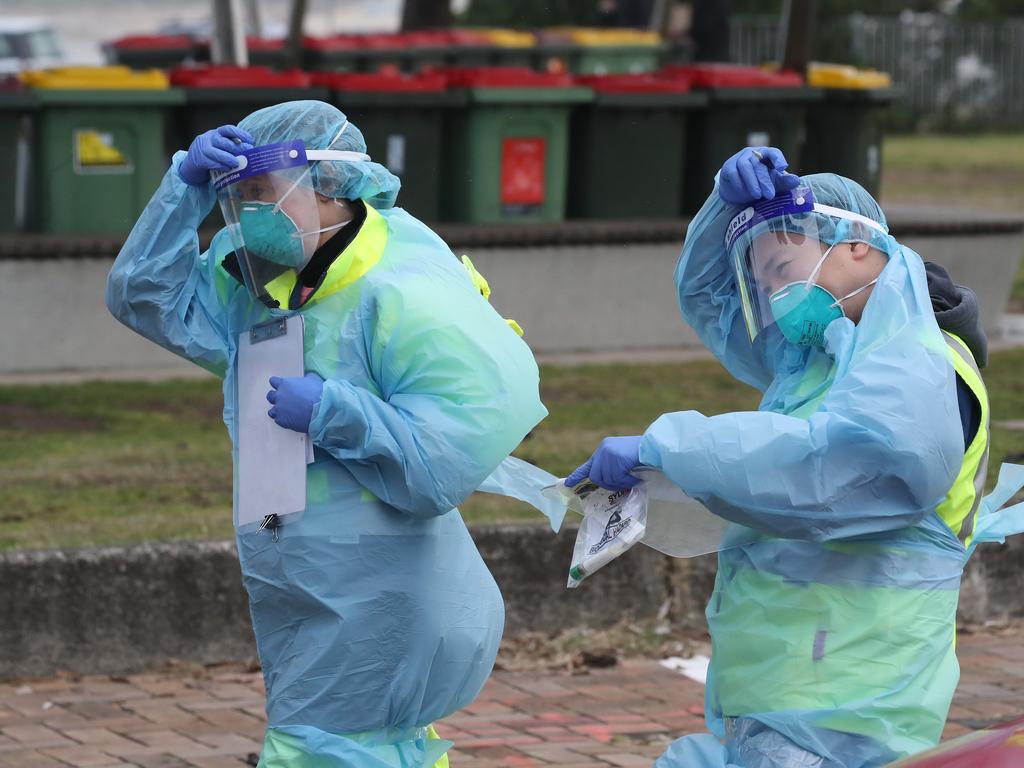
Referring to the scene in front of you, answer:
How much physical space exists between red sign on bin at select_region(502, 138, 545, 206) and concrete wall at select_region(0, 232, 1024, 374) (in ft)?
1.76

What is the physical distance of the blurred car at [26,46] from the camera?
25031mm

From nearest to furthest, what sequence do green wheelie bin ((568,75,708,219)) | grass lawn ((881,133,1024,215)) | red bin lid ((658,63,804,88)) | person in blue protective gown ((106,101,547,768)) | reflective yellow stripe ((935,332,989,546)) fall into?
reflective yellow stripe ((935,332,989,546))
person in blue protective gown ((106,101,547,768))
green wheelie bin ((568,75,708,219))
red bin lid ((658,63,804,88))
grass lawn ((881,133,1024,215))

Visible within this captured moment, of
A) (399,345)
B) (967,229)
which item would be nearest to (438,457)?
(399,345)

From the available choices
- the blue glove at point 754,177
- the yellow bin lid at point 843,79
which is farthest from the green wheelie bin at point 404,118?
the blue glove at point 754,177

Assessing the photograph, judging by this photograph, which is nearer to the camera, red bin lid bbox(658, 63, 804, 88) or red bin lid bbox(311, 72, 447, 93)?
red bin lid bbox(311, 72, 447, 93)

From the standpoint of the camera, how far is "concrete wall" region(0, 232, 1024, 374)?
952cm

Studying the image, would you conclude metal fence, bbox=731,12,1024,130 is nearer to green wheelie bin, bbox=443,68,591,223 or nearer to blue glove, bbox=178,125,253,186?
green wheelie bin, bbox=443,68,591,223

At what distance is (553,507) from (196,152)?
0.98m

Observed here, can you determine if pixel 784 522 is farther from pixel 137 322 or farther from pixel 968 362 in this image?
pixel 137 322

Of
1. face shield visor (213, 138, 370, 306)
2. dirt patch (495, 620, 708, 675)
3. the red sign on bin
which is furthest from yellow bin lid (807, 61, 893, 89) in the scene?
face shield visor (213, 138, 370, 306)

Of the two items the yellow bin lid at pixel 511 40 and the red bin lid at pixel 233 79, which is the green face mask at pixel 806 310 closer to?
the red bin lid at pixel 233 79

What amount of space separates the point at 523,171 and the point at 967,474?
7.57m

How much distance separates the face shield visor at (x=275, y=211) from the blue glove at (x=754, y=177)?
2.40ft

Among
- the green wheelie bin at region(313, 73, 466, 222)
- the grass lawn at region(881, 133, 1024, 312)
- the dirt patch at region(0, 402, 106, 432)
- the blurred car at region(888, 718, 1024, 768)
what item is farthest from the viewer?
the grass lawn at region(881, 133, 1024, 312)
